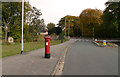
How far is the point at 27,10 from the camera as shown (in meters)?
27.3

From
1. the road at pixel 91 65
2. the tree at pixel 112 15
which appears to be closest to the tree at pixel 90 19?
the tree at pixel 112 15

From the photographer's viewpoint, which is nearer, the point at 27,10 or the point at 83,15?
the point at 27,10

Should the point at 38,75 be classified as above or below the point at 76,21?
below

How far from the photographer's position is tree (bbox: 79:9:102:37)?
154 ft

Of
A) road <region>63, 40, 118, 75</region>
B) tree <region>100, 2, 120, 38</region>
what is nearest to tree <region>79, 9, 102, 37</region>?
tree <region>100, 2, 120, 38</region>

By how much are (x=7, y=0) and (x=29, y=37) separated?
8.91 m

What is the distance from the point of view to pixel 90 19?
1875 inches

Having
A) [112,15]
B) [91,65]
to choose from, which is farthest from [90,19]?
[91,65]

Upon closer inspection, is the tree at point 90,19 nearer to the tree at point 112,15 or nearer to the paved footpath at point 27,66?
the tree at point 112,15

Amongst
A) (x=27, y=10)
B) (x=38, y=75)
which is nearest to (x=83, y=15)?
(x=27, y=10)

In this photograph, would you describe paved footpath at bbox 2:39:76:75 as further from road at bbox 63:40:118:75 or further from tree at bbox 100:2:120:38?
tree at bbox 100:2:120:38

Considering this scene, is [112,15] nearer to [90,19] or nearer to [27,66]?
[90,19]

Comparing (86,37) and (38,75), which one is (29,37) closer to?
(38,75)

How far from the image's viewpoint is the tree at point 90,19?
47.0 m
